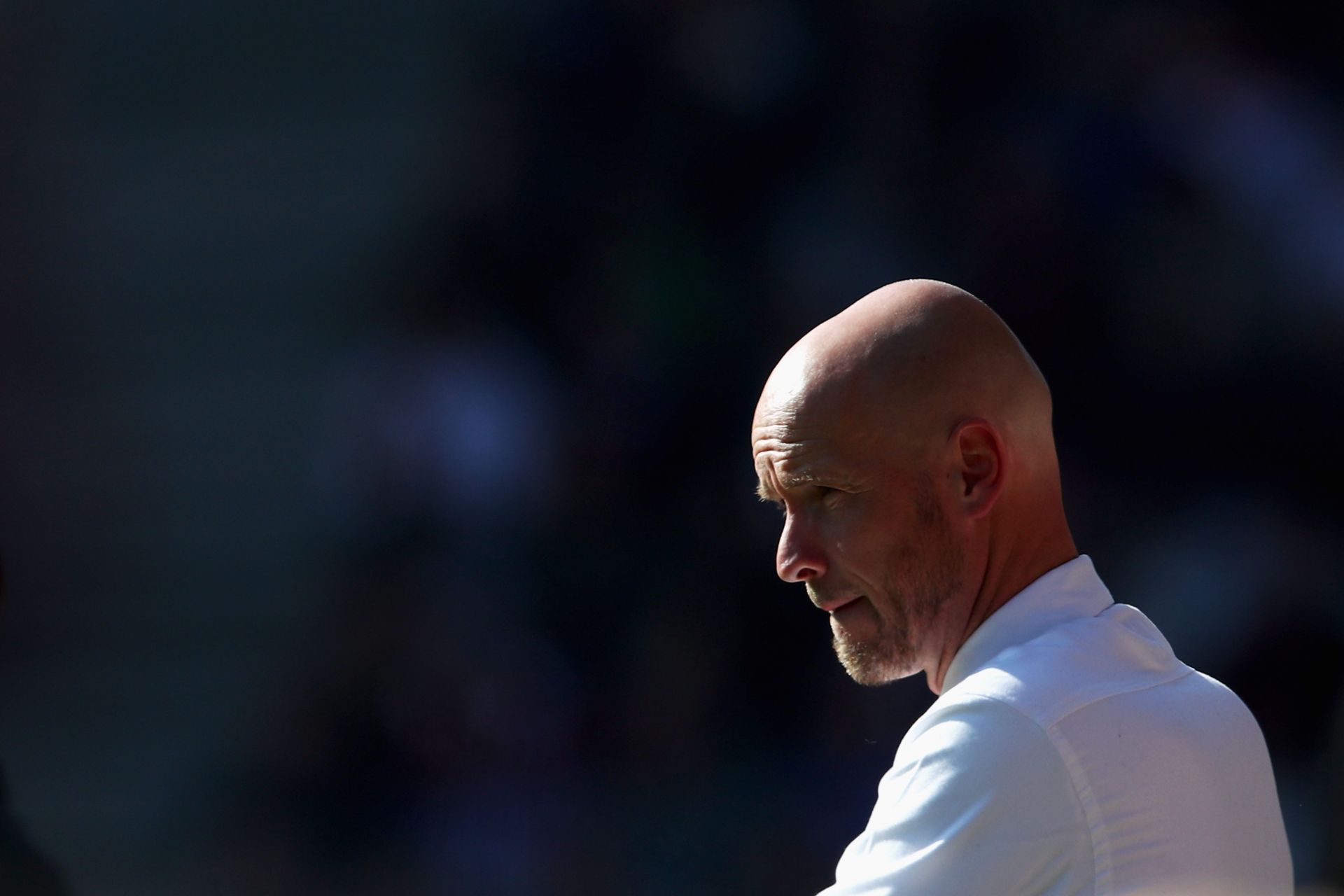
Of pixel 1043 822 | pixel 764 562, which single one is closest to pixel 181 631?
pixel 764 562

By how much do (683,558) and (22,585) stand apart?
1.64m

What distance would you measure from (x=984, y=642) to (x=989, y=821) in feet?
0.92

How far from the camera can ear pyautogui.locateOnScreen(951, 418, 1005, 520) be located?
158 centimetres

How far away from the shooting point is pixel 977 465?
159 cm

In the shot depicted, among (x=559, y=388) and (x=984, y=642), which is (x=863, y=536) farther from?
(x=559, y=388)

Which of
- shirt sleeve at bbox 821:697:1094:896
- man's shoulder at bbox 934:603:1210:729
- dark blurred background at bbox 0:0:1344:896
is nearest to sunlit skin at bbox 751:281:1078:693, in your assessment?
man's shoulder at bbox 934:603:1210:729

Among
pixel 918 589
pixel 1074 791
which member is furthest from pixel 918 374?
pixel 1074 791

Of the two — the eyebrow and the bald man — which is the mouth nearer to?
the bald man

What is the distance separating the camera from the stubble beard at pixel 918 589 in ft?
5.21

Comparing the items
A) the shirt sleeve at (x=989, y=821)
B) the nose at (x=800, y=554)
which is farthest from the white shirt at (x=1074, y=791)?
the nose at (x=800, y=554)

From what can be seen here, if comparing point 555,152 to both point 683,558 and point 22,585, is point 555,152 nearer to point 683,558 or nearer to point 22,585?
point 683,558

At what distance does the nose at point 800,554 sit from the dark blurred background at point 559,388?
1.55m

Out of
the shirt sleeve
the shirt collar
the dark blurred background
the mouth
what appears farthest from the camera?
the dark blurred background

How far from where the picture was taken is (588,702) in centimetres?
328
